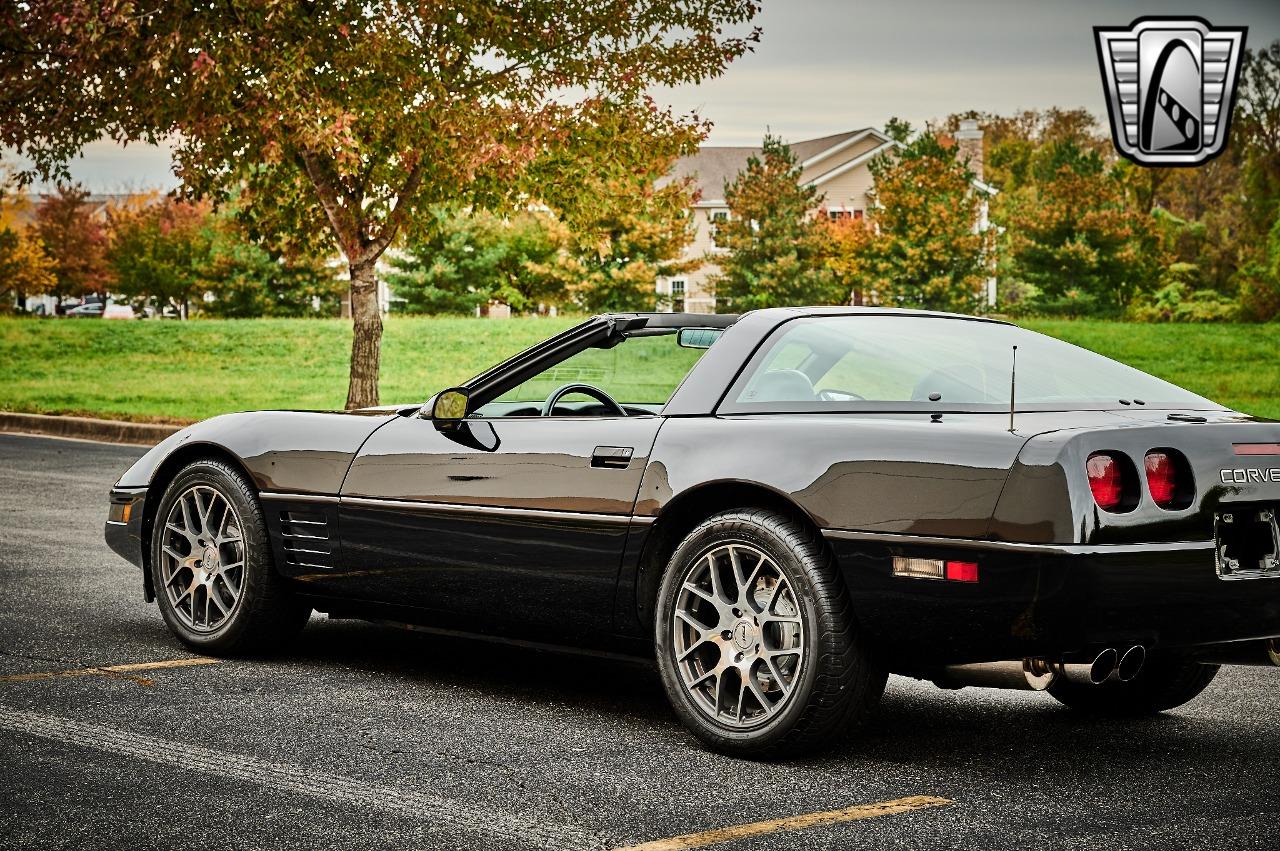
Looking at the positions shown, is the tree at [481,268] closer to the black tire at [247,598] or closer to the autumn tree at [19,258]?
the autumn tree at [19,258]

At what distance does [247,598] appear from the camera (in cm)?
564

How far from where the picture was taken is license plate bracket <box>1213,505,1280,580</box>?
395cm

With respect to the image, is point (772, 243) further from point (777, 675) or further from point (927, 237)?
point (777, 675)

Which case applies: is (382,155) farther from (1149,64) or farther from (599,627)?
(1149,64)

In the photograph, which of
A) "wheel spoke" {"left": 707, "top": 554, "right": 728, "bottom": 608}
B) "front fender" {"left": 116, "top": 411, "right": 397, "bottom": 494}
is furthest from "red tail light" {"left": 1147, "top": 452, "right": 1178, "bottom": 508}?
"front fender" {"left": 116, "top": 411, "right": 397, "bottom": 494}

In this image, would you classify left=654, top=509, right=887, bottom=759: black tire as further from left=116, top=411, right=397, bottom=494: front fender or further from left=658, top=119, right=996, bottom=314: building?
left=658, top=119, right=996, bottom=314: building

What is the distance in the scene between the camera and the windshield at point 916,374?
14.6ft

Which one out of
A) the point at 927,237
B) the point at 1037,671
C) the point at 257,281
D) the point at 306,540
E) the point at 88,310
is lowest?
the point at 1037,671

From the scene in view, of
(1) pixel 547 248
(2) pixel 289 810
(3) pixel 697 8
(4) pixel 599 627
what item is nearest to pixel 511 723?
(4) pixel 599 627

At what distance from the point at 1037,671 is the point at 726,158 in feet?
204

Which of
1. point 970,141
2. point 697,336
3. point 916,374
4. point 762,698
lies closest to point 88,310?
point 970,141

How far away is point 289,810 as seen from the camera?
3.78 metres

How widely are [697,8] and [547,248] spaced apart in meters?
31.2

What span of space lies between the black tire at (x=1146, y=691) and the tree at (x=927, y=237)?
37.7 m
